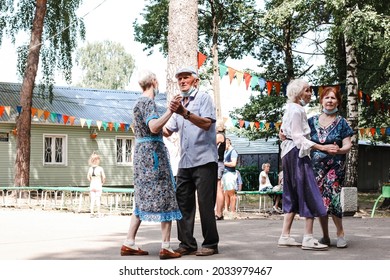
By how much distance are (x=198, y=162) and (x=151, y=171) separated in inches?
18.7

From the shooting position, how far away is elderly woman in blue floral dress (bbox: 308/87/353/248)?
724 cm

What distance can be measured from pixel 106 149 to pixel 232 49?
7.97 m

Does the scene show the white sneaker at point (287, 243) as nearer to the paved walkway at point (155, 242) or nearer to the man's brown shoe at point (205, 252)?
the paved walkway at point (155, 242)

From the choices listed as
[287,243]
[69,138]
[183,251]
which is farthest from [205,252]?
[69,138]

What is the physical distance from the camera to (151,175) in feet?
21.1

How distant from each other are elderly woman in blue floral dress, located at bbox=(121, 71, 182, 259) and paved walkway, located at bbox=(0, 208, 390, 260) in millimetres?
409

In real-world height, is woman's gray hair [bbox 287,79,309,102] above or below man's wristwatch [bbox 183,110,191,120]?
above

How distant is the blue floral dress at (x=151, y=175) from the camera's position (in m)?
6.39

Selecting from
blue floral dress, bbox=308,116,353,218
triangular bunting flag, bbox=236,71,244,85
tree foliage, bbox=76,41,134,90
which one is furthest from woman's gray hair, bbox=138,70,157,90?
tree foliage, bbox=76,41,134,90

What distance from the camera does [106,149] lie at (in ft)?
111

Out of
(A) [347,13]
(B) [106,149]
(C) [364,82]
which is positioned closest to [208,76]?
(B) [106,149]

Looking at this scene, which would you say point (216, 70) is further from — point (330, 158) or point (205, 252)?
point (205, 252)

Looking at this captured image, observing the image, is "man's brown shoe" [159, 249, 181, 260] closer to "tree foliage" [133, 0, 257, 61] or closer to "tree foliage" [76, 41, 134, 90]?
"tree foliage" [133, 0, 257, 61]

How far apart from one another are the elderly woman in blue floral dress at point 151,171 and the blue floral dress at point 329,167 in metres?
1.73
